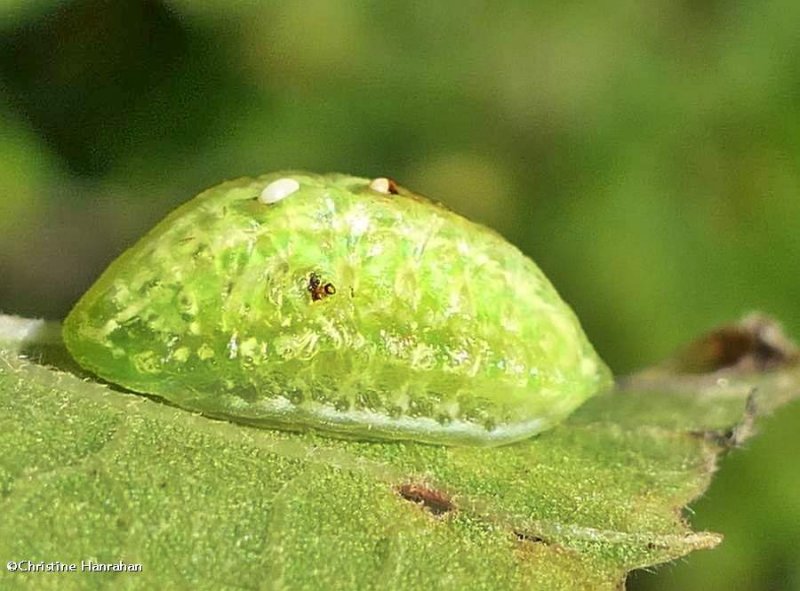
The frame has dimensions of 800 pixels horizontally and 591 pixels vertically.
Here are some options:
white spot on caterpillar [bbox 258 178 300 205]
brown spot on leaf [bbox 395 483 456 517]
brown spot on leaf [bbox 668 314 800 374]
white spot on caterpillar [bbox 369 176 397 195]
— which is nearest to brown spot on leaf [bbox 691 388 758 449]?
brown spot on leaf [bbox 668 314 800 374]

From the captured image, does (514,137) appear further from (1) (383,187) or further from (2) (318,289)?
(2) (318,289)

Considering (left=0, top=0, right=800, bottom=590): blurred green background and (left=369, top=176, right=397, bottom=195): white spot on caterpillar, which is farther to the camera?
(left=0, top=0, right=800, bottom=590): blurred green background

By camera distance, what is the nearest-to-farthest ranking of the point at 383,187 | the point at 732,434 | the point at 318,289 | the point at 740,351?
the point at 318,289 → the point at 383,187 → the point at 732,434 → the point at 740,351

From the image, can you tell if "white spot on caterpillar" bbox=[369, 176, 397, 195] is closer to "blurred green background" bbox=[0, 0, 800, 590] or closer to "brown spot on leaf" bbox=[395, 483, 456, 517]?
"brown spot on leaf" bbox=[395, 483, 456, 517]

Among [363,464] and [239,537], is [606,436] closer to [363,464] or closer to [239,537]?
[363,464]

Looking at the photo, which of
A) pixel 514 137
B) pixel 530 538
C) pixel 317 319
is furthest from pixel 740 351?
pixel 514 137

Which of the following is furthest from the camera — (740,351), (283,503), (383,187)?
(740,351)

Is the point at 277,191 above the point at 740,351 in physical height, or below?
above
